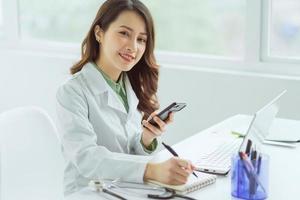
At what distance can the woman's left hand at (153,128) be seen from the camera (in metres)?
1.74

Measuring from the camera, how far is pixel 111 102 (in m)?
1.83

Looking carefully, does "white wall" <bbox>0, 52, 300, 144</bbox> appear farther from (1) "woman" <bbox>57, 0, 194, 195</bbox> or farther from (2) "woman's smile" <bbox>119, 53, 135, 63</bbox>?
(2) "woman's smile" <bbox>119, 53, 135, 63</bbox>

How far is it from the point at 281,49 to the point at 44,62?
1.50m

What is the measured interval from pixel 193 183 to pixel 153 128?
12.4 inches

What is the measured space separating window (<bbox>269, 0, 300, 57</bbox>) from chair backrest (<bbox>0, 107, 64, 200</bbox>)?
1516mm

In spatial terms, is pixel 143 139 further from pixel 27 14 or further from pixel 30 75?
pixel 27 14

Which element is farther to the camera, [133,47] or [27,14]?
[27,14]

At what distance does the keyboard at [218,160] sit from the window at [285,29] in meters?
1.08

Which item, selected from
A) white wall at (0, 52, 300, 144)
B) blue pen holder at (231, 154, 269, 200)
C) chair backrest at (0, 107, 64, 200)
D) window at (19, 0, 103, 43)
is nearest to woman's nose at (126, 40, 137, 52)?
chair backrest at (0, 107, 64, 200)

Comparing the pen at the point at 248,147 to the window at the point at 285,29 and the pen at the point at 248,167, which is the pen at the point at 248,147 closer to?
the pen at the point at 248,167

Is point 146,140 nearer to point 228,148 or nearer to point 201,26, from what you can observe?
point 228,148

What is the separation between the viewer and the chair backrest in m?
1.62

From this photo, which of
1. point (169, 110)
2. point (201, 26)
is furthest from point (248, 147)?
point (201, 26)

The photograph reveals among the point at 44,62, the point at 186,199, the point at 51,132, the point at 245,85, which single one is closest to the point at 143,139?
the point at 51,132
